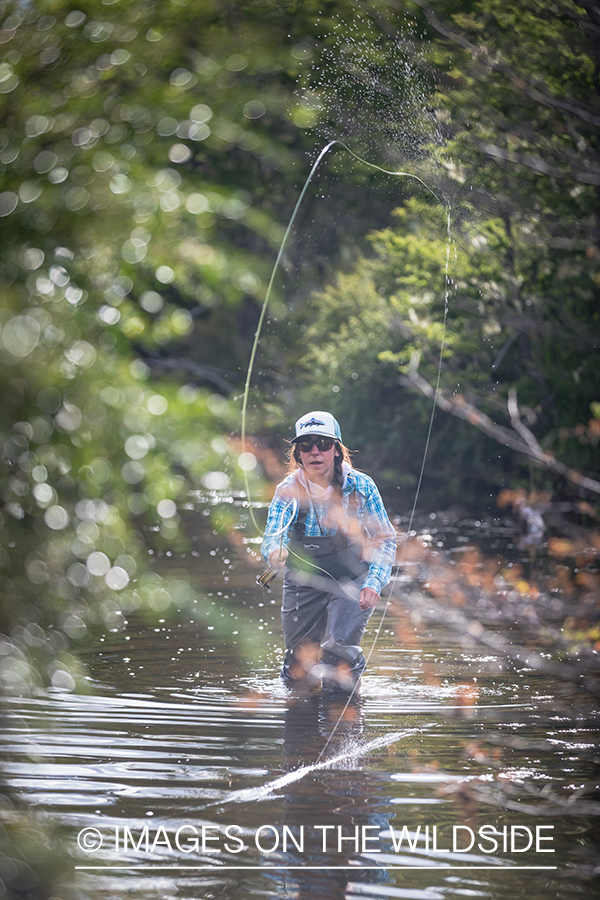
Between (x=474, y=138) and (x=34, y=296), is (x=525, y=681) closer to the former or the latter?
(x=474, y=138)

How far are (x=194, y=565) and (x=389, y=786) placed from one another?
23.9 ft

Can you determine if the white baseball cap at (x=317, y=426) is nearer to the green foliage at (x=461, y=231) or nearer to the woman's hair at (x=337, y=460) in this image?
the woman's hair at (x=337, y=460)

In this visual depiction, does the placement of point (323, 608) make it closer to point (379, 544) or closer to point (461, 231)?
point (379, 544)

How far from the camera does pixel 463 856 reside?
12.6 feet

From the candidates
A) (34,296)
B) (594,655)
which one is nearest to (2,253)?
(34,296)

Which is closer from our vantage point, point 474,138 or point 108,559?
point 108,559

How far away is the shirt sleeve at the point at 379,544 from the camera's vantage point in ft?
17.8

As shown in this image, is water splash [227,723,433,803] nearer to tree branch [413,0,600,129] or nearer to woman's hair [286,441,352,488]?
woman's hair [286,441,352,488]

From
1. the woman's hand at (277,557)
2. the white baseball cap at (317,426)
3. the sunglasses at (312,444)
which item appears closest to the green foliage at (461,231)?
the white baseball cap at (317,426)

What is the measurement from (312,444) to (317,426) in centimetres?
9

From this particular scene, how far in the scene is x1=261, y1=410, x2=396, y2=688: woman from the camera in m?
5.10

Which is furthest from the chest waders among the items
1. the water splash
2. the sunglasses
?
the water splash

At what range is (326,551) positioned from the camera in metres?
5.57

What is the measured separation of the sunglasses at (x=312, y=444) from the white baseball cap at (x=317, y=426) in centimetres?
2
